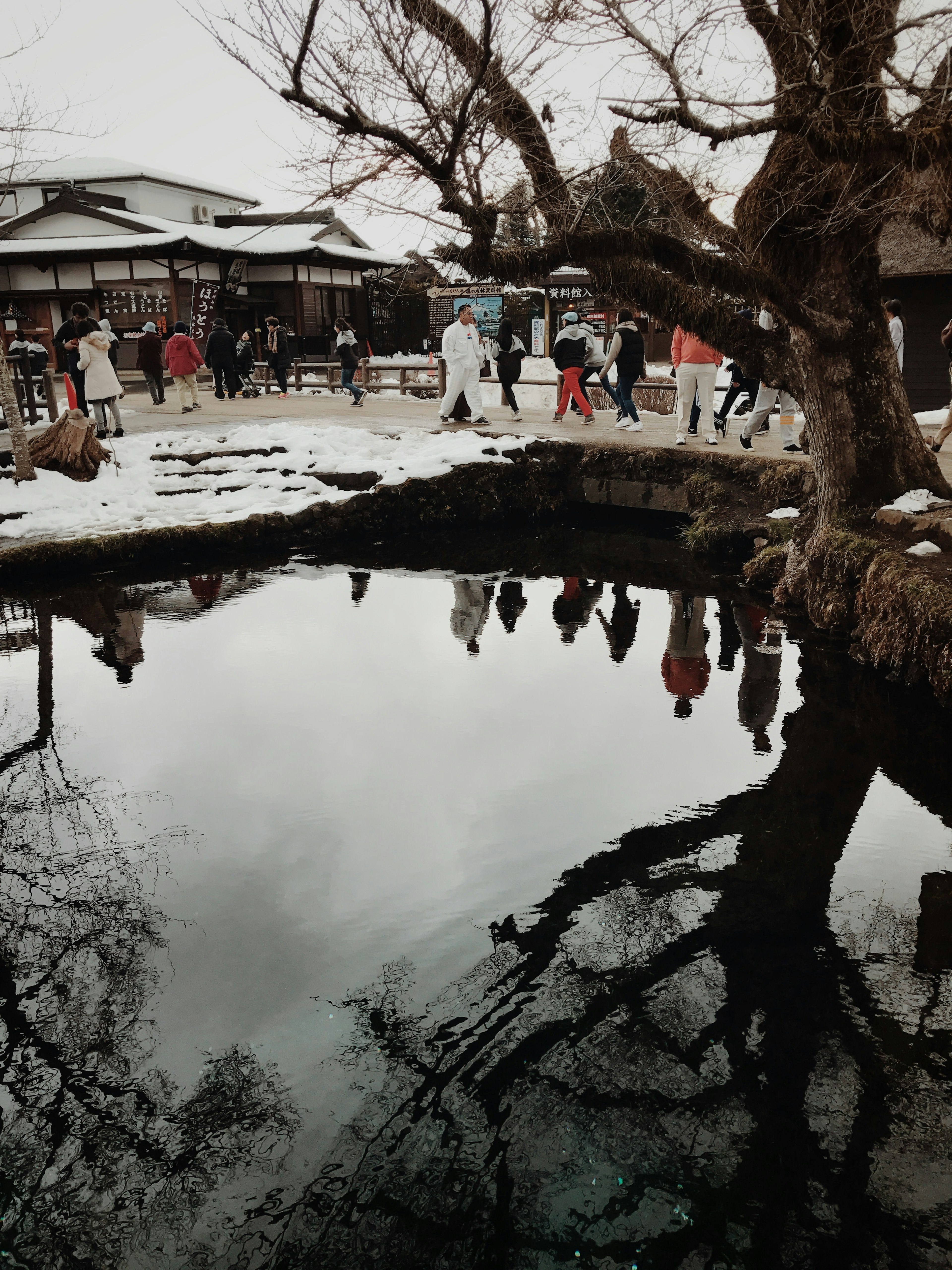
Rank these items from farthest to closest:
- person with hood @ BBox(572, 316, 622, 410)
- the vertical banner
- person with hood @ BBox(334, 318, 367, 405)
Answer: the vertical banner, person with hood @ BBox(334, 318, 367, 405), person with hood @ BBox(572, 316, 622, 410)

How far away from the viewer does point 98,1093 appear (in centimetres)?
317

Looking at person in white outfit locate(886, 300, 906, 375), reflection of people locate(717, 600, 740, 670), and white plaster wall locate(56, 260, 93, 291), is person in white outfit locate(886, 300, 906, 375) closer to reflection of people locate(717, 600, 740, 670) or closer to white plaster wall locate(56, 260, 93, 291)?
Result: reflection of people locate(717, 600, 740, 670)

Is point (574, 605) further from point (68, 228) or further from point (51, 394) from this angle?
point (68, 228)

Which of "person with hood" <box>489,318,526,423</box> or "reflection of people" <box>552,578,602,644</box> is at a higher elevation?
"person with hood" <box>489,318,526,423</box>

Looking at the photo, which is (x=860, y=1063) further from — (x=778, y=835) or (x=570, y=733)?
(x=570, y=733)

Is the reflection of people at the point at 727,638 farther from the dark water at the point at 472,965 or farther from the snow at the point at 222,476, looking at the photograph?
the snow at the point at 222,476

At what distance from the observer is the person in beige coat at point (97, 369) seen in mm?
11484

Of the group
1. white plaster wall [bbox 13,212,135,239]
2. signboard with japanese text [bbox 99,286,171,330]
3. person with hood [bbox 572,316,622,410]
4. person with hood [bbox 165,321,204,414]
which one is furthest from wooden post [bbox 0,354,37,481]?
white plaster wall [bbox 13,212,135,239]

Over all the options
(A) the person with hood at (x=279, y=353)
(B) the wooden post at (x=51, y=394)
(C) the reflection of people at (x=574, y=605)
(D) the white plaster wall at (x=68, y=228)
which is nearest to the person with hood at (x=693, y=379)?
(C) the reflection of people at (x=574, y=605)

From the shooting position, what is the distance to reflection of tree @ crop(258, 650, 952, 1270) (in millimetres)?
2689

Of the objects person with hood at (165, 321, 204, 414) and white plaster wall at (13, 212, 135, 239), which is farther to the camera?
white plaster wall at (13, 212, 135, 239)

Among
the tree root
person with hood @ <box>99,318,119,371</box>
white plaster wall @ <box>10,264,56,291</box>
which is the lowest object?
the tree root

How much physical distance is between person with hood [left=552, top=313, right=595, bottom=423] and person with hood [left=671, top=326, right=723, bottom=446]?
1624 mm

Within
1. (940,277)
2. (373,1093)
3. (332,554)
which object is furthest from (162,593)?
(940,277)
